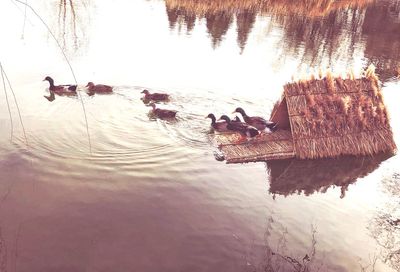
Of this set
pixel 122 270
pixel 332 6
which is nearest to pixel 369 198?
pixel 122 270

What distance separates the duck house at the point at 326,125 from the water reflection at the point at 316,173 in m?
0.19

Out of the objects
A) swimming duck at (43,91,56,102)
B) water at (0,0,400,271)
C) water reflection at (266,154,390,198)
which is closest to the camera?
water at (0,0,400,271)

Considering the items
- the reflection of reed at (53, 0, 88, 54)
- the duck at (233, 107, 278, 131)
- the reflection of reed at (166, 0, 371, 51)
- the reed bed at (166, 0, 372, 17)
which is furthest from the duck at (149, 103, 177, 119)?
the reed bed at (166, 0, 372, 17)

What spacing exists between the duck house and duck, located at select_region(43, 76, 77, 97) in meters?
4.69

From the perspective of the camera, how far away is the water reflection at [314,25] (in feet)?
65.7

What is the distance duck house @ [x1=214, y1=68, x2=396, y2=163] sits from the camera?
10.5 m

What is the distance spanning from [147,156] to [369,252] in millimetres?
5082

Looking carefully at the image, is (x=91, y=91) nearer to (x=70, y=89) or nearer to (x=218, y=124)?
(x=70, y=89)

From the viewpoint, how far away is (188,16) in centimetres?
2373

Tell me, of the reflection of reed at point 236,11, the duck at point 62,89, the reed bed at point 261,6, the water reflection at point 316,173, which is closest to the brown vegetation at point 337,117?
the water reflection at point 316,173

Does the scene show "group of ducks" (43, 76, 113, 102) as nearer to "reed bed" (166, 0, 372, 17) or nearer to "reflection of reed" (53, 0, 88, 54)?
"reflection of reed" (53, 0, 88, 54)

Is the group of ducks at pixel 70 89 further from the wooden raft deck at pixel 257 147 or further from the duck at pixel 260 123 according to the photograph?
the duck at pixel 260 123

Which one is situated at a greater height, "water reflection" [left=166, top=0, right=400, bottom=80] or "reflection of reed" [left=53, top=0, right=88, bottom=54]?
"reflection of reed" [left=53, top=0, right=88, bottom=54]

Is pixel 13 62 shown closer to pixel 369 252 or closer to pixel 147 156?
pixel 147 156
